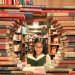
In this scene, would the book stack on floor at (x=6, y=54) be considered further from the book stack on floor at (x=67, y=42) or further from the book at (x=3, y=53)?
the book stack on floor at (x=67, y=42)

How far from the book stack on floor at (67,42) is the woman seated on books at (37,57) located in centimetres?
8

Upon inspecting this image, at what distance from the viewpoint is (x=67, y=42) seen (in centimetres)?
129

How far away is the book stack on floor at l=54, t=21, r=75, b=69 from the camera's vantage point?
4.18 ft

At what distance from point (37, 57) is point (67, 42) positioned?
0.16 m

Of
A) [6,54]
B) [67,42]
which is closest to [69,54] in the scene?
[67,42]

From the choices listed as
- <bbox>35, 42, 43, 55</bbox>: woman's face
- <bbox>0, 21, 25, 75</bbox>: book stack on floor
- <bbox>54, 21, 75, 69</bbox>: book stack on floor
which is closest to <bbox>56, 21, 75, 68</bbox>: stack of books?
<bbox>54, 21, 75, 69</bbox>: book stack on floor

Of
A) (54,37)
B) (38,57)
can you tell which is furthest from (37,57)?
(54,37)

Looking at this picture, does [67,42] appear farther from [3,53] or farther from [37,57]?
[3,53]

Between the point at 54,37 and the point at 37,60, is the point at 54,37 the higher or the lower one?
the higher one

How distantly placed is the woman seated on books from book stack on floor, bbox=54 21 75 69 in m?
0.08

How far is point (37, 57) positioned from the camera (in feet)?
4.23

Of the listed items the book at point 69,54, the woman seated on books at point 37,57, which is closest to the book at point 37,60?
the woman seated on books at point 37,57

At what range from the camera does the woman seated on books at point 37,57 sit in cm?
129

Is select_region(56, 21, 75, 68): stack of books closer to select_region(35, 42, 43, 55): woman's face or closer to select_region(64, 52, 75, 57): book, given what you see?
select_region(64, 52, 75, 57): book
